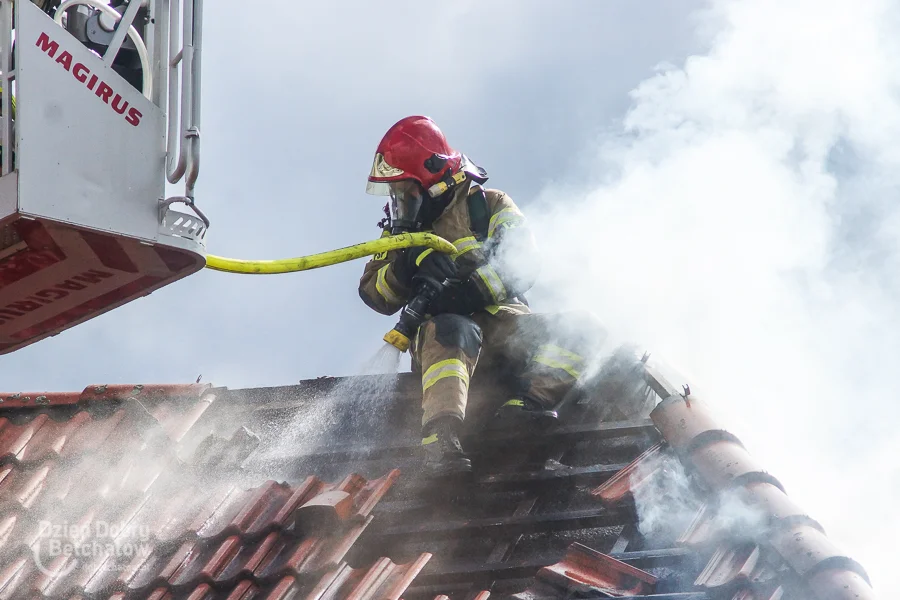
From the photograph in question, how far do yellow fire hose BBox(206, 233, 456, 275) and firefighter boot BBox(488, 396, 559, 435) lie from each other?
3.34 ft

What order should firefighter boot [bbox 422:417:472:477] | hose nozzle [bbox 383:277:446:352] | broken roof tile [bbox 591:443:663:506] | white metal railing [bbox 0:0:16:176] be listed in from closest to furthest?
white metal railing [bbox 0:0:16:176] < broken roof tile [bbox 591:443:663:506] < firefighter boot [bbox 422:417:472:477] < hose nozzle [bbox 383:277:446:352]

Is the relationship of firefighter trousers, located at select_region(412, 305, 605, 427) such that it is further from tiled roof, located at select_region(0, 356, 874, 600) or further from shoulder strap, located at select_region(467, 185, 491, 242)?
shoulder strap, located at select_region(467, 185, 491, 242)

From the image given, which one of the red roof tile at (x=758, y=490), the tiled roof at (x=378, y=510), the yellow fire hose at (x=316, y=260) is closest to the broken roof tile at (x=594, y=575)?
the tiled roof at (x=378, y=510)

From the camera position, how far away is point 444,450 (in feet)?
18.6

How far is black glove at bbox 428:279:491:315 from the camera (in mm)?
6602

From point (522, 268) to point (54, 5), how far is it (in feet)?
9.96

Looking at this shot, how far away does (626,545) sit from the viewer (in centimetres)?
479

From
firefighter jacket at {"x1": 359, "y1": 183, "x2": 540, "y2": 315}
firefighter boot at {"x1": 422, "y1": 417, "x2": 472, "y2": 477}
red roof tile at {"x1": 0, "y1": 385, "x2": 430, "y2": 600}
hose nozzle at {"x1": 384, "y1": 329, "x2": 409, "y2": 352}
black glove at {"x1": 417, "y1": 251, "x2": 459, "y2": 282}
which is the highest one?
firefighter jacket at {"x1": 359, "y1": 183, "x2": 540, "y2": 315}

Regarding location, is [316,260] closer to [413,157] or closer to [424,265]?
[424,265]

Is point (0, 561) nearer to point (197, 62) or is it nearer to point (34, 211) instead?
point (34, 211)

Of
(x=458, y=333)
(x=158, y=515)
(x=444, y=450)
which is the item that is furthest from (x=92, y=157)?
(x=458, y=333)

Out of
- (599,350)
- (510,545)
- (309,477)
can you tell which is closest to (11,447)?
(309,477)

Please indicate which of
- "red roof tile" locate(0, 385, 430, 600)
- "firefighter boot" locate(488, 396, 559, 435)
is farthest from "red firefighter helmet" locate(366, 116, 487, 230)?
"red roof tile" locate(0, 385, 430, 600)

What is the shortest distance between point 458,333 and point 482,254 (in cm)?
67
